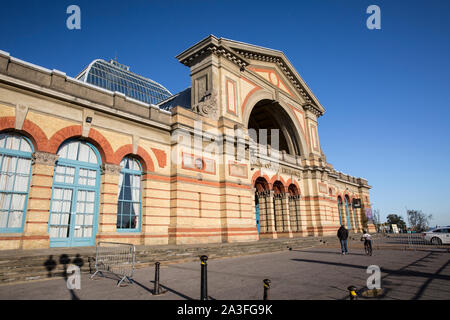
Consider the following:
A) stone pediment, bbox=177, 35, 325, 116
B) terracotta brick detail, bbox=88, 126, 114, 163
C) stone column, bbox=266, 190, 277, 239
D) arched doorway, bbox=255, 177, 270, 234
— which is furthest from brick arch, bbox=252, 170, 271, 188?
terracotta brick detail, bbox=88, 126, 114, 163

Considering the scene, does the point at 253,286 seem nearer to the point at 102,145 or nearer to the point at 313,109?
the point at 102,145

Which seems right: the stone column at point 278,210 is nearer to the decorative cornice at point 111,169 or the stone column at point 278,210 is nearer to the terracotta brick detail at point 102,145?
the decorative cornice at point 111,169

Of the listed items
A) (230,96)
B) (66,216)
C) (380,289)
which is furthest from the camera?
(230,96)

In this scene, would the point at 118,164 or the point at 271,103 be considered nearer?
the point at 118,164

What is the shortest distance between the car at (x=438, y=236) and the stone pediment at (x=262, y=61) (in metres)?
16.6

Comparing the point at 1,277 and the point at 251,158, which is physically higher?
the point at 251,158

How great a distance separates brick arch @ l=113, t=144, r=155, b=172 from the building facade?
68 millimetres

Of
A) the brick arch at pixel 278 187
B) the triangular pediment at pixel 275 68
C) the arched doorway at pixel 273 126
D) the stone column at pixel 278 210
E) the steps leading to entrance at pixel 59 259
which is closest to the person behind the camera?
the steps leading to entrance at pixel 59 259

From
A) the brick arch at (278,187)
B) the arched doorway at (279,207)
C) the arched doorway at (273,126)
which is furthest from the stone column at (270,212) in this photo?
the arched doorway at (273,126)

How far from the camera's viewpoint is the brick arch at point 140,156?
14.9 m
